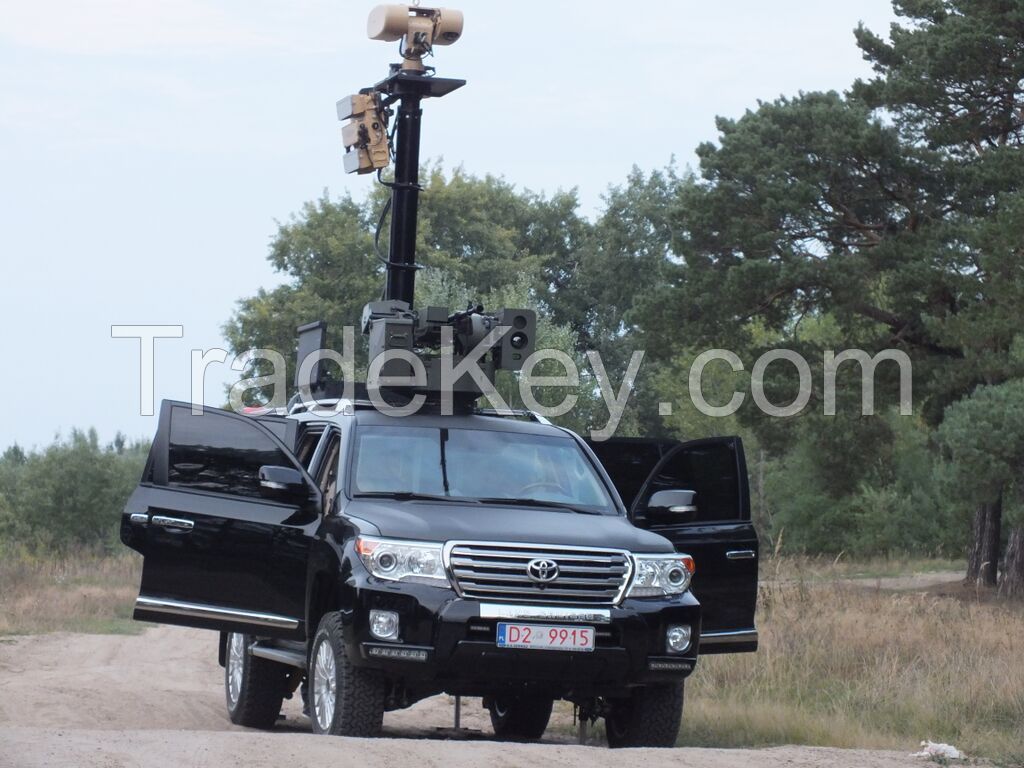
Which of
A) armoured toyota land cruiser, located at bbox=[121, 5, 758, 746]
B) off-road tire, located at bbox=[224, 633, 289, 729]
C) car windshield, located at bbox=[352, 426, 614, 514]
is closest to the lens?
armoured toyota land cruiser, located at bbox=[121, 5, 758, 746]

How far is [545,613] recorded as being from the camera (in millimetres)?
8414

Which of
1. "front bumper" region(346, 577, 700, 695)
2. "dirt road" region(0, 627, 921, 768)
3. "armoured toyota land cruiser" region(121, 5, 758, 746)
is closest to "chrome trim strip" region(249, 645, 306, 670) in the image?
"armoured toyota land cruiser" region(121, 5, 758, 746)

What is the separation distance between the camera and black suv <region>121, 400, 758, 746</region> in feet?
27.6

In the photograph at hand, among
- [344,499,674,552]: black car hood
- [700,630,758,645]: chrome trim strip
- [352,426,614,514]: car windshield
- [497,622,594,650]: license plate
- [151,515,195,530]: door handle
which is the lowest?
[700,630,758,645]: chrome trim strip

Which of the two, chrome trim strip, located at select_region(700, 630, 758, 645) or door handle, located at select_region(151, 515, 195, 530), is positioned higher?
door handle, located at select_region(151, 515, 195, 530)

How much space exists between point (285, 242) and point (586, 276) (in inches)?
481

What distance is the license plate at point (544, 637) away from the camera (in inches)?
328

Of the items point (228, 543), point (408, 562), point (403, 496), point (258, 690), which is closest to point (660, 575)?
point (408, 562)

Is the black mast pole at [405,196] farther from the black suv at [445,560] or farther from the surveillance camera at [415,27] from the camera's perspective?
the black suv at [445,560]

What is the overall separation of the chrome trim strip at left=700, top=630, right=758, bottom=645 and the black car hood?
1341 millimetres

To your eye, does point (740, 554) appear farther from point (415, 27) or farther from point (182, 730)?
point (415, 27)

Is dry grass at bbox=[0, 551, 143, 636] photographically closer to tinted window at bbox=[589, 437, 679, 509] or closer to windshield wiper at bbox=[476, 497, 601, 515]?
tinted window at bbox=[589, 437, 679, 509]

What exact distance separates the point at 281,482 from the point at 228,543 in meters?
0.63

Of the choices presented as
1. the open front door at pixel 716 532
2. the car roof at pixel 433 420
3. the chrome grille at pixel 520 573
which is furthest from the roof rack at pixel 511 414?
the chrome grille at pixel 520 573
